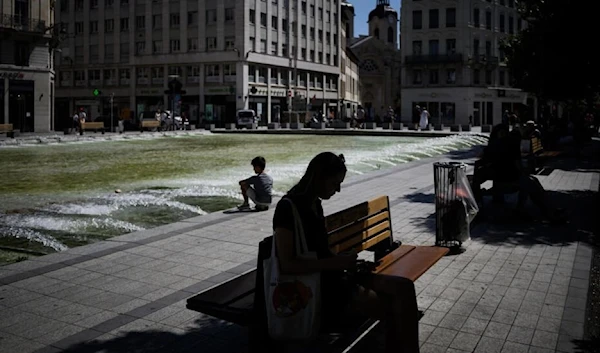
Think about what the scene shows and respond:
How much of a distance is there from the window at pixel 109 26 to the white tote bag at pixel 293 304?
71.9 m

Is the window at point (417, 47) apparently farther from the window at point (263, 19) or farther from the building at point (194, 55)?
the window at point (263, 19)

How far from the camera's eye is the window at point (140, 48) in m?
68.0

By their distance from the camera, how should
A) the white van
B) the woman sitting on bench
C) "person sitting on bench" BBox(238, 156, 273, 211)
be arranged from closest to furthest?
the woman sitting on bench → "person sitting on bench" BBox(238, 156, 273, 211) → the white van

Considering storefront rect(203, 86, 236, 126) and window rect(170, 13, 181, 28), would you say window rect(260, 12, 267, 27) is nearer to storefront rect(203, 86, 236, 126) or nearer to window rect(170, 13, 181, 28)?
storefront rect(203, 86, 236, 126)

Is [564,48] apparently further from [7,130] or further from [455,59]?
[455,59]

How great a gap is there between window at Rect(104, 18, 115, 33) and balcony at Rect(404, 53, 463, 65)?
33.6 metres

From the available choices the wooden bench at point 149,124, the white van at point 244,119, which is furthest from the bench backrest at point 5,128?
the white van at point 244,119

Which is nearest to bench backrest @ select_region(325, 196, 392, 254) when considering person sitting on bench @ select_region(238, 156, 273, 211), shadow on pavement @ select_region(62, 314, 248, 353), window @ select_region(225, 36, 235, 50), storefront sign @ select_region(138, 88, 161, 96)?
shadow on pavement @ select_region(62, 314, 248, 353)

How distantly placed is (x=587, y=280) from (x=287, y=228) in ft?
13.3

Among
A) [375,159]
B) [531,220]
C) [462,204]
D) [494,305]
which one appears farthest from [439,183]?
[375,159]

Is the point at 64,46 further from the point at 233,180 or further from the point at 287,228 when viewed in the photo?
the point at 287,228

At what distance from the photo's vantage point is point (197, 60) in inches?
2554

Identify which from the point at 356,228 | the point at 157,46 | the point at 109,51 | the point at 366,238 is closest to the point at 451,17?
the point at 157,46

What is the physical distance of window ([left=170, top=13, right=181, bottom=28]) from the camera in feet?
218
